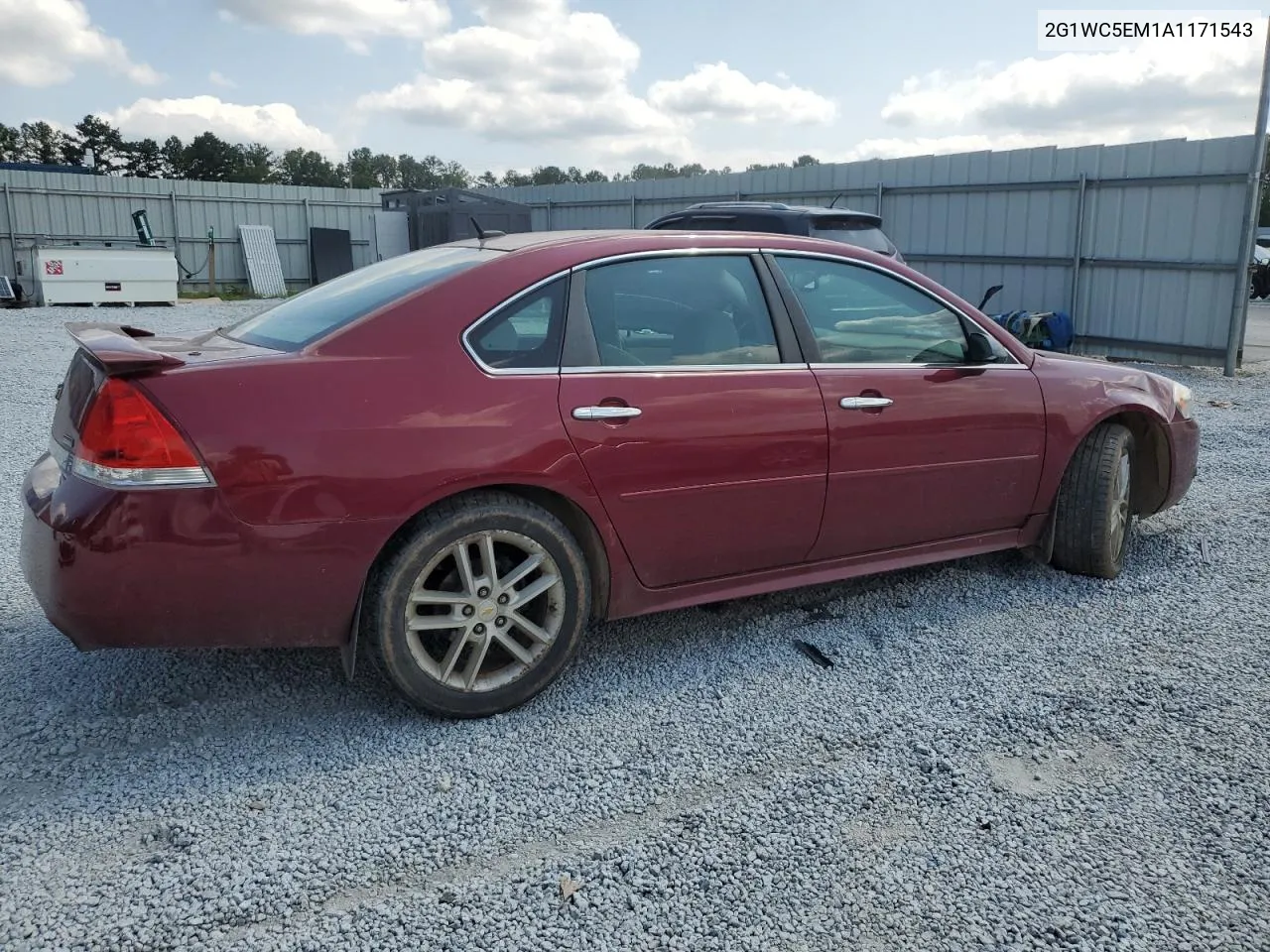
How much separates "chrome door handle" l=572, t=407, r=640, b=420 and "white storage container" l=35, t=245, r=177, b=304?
20477 mm

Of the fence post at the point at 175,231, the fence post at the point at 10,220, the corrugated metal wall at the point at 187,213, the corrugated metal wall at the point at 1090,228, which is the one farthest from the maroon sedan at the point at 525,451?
the fence post at the point at 175,231

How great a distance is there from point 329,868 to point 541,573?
3.61 ft

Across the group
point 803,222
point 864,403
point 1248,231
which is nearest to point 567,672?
point 864,403

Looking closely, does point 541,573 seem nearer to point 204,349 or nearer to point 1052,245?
point 204,349

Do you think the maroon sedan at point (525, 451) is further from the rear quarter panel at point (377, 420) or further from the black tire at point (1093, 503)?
the black tire at point (1093, 503)

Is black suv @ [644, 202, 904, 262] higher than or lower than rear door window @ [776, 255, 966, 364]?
higher

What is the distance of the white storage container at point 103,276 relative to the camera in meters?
20.2

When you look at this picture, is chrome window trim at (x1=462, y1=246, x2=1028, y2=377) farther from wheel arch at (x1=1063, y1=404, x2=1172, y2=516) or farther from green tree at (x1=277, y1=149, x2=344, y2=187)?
green tree at (x1=277, y1=149, x2=344, y2=187)

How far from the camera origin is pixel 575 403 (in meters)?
3.27

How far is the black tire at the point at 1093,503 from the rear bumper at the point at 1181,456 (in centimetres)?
35

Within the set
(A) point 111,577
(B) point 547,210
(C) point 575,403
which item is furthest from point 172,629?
(B) point 547,210

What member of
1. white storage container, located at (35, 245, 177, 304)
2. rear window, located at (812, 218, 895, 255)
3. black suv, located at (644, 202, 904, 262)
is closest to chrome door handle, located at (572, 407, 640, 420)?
black suv, located at (644, 202, 904, 262)

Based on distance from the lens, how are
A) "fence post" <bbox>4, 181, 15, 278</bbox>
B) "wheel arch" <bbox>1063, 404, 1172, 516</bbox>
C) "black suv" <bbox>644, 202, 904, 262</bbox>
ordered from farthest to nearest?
1. "fence post" <bbox>4, 181, 15, 278</bbox>
2. "black suv" <bbox>644, 202, 904, 262</bbox>
3. "wheel arch" <bbox>1063, 404, 1172, 516</bbox>

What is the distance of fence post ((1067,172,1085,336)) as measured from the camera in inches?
520
